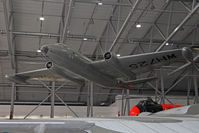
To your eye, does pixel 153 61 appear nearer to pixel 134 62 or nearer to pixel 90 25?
pixel 134 62

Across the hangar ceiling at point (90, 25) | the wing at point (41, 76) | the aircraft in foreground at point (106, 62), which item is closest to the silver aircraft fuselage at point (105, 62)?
the aircraft in foreground at point (106, 62)

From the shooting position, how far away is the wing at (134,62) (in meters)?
10.3

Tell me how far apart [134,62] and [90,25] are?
653cm

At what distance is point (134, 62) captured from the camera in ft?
35.5

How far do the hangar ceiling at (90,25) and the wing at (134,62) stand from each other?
287cm

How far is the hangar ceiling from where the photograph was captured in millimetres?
13438

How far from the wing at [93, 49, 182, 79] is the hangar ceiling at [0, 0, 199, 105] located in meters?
2.87

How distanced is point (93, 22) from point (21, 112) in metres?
11.5

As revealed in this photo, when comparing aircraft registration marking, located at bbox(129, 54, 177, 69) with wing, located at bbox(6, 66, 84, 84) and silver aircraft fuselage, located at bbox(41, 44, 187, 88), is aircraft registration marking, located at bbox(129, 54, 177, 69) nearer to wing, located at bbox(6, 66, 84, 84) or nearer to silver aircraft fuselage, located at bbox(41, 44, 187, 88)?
silver aircraft fuselage, located at bbox(41, 44, 187, 88)

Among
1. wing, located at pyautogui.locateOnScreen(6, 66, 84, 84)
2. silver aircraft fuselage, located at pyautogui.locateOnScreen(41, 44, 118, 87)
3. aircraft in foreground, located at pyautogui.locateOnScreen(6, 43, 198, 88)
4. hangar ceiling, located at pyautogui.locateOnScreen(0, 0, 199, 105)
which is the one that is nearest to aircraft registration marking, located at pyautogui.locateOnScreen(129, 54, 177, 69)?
aircraft in foreground, located at pyautogui.locateOnScreen(6, 43, 198, 88)

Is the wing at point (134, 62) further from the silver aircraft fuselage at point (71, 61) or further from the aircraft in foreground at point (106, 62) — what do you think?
the silver aircraft fuselage at point (71, 61)

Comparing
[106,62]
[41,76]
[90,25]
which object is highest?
[90,25]

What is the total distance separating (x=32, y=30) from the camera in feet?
53.3

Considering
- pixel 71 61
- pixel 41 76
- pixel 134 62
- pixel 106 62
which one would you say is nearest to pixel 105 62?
pixel 106 62
